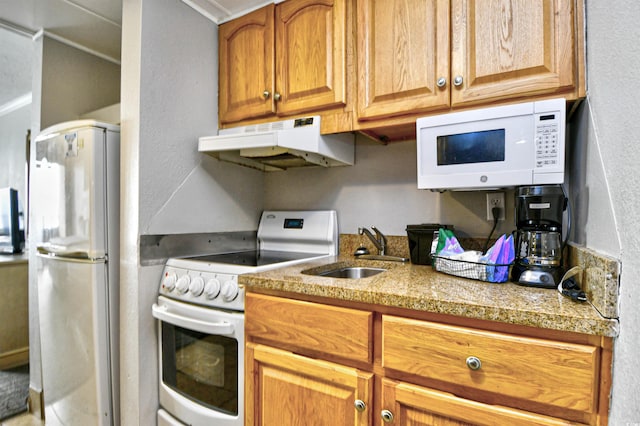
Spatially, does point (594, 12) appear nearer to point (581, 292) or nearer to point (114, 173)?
point (581, 292)

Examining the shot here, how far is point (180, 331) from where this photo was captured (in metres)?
1.42

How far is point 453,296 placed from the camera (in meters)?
0.89

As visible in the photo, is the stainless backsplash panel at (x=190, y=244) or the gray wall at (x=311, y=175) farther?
the stainless backsplash panel at (x=190, y=244)

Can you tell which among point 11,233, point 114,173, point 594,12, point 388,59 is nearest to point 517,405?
point 594,12

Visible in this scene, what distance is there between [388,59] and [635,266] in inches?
42.2

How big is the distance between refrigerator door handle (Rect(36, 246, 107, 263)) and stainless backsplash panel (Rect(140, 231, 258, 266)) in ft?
0.72

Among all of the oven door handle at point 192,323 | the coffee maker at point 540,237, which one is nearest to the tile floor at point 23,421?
the oven door handle at point 192,323

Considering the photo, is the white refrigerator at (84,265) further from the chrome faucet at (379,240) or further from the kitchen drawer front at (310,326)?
the chrome faucet at (379,240)

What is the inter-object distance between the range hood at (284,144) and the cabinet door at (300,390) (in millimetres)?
838

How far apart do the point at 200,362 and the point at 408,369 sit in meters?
0.90

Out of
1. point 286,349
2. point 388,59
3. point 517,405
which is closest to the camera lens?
point 517,405

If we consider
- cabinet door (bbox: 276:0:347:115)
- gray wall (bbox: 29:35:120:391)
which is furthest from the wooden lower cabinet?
gray wall (bbox: 29:35:120:391)

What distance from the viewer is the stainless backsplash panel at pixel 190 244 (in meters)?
1.47

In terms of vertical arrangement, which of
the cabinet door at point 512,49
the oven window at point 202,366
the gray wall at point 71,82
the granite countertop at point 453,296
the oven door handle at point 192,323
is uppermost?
the gray wall at point 71,82
